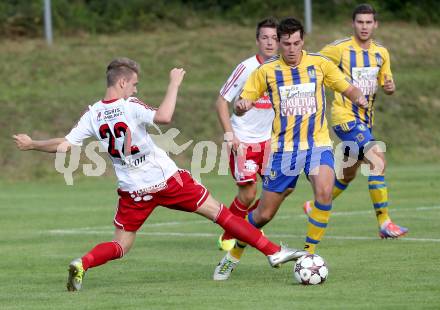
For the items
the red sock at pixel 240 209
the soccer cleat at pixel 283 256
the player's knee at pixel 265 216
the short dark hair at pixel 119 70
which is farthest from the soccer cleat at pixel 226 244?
the short dark hair at pixel 119 70

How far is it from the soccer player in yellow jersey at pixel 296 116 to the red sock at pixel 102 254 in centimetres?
101

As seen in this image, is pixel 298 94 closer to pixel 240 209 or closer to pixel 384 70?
pixel 240 209

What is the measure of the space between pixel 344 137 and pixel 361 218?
2.25 m

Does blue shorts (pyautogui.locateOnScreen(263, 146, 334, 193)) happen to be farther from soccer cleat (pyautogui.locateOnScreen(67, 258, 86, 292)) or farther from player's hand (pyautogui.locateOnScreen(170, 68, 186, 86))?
soccer cleat (pyautogui.locateOnScreen(67, 258, 86, 292))

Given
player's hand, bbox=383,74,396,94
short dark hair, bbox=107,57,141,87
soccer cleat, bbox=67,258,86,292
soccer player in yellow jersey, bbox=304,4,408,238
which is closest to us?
soccer cleat, bbox=67,258,86,292

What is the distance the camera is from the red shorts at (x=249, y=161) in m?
13.3

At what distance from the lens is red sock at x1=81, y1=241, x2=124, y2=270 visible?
9.95m

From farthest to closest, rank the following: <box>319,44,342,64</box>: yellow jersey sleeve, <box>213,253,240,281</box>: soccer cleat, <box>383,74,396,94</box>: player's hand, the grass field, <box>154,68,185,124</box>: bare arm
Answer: <box>319,44,342,64</box>: yellow jersey sleeve < <box>383,74,396,94</box>: player's hand < <box>213,253,240,281</box>: soccer cleat < <box>154,68,185,124</box>: bare arm < the grass field

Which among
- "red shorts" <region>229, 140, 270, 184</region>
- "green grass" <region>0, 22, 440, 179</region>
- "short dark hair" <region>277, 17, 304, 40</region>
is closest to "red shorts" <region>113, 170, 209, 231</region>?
"short dark hair" <region>277, 17, 304, 40</region>

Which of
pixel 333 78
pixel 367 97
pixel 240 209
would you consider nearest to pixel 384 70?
pixel 367 97

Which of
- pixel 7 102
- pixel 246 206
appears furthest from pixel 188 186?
pixel 7 102

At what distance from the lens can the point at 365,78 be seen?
13.7 m

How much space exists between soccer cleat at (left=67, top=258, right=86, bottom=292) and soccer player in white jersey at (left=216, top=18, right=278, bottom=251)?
295 centimetres

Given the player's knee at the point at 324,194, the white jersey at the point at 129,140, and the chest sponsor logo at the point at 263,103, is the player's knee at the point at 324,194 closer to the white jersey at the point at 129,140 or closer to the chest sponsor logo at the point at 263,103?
the white jersey at the point at 129,140
